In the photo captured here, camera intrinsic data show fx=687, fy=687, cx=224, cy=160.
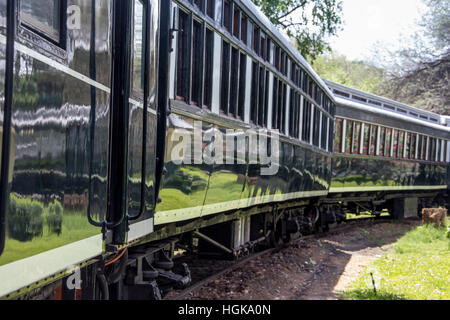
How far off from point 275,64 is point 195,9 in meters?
3.58

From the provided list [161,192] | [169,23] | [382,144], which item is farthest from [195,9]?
[382,144]

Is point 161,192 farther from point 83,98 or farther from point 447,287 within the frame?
point 447,287

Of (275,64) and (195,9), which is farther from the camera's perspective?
(275,64)

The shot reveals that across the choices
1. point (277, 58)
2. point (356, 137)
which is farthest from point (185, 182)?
point (356, 137)

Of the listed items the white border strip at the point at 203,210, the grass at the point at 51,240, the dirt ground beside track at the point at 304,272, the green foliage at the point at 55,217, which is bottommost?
the dirt ground beside track at the point at 304,272

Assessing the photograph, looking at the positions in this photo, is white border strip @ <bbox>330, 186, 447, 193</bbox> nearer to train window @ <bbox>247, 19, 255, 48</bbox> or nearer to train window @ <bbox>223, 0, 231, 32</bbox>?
train window @ <bbox>247, 19, 255, 48</bbox>

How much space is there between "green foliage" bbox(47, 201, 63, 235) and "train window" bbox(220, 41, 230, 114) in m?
3.50

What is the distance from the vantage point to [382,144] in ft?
61.1

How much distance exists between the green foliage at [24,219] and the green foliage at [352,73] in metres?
41.7

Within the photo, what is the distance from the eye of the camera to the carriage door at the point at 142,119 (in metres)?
4.02

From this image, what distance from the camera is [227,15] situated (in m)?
6.51

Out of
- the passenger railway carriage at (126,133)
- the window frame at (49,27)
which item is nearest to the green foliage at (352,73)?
the passenger railway carriage at (126,133)

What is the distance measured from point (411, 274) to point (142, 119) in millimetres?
7001

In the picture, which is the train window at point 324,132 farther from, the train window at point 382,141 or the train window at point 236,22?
the train window at point 236,22
